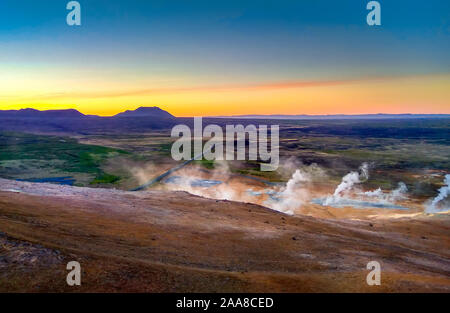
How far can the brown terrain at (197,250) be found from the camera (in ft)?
33.3

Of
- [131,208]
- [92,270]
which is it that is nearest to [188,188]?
[131,208]

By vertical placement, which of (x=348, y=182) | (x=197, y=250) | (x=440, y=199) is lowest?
(x=440, y=199)

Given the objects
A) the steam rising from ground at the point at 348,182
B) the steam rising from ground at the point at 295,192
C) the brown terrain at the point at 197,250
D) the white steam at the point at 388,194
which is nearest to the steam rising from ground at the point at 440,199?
the white steam at the point at 388,194

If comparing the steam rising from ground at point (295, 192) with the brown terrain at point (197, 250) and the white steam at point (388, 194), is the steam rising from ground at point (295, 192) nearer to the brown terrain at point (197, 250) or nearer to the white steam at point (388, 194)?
the white steam at point (388, 194)

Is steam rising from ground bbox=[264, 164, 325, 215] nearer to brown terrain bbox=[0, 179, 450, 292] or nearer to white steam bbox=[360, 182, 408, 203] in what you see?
white steam bbox=[360, 182, 408, 203]

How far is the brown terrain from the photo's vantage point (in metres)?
10.1

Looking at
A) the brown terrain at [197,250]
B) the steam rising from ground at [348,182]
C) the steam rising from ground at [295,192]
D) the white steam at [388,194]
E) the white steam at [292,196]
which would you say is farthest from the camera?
the white steam at [388,194]

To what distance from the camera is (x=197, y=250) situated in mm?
14398

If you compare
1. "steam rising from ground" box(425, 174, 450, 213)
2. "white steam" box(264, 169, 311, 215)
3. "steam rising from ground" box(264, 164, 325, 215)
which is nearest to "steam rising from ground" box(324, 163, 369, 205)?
"steam rising from ground" box(264, 164, 325, 215)

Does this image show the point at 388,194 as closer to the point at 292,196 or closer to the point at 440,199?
the point at 440,199

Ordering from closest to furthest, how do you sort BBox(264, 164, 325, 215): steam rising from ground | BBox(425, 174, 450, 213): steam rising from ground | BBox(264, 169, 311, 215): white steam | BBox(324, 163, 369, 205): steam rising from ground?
BBox(425, 174, 450, 213): steam rising from ground < BBox(264, 169, 311, 215): white steam < BBox(264, 164, 325, 215): steam rising from ground < BBox(324, 163, 369, 205): steam rising from ground

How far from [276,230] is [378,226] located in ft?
38.7

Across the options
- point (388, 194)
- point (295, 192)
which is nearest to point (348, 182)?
point (388, 194)
